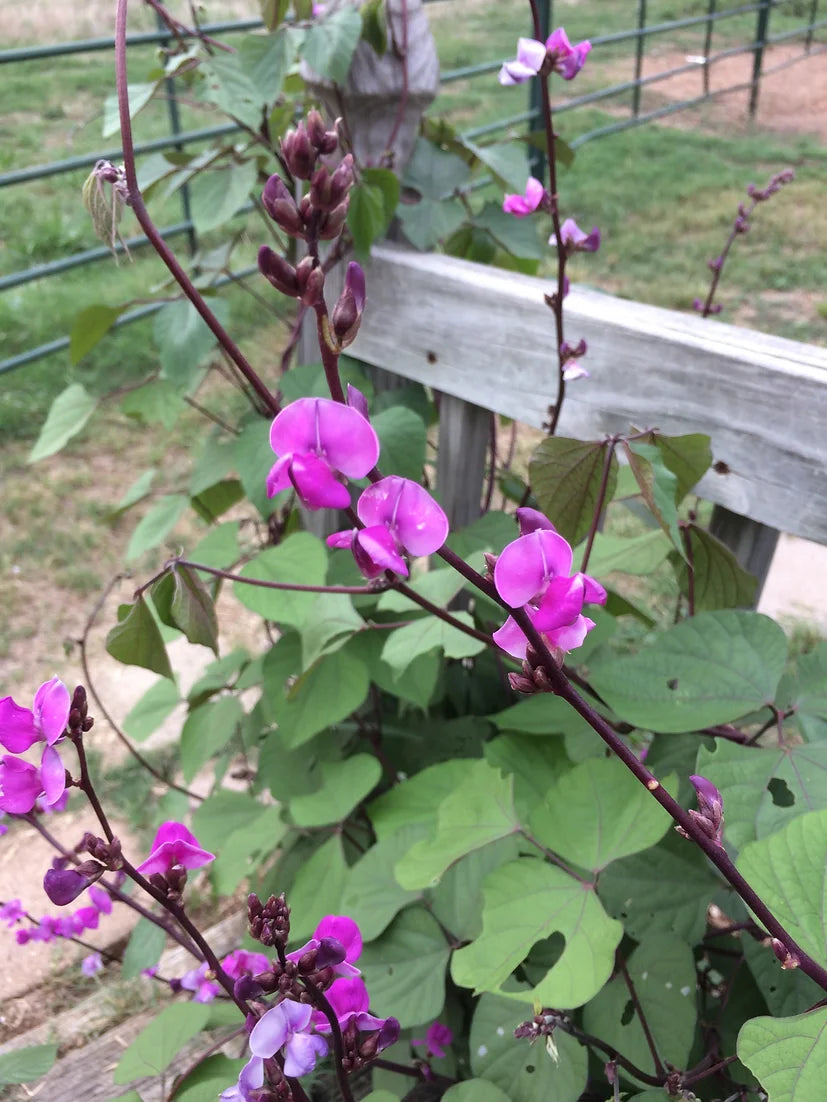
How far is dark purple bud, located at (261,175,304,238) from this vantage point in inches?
21.4

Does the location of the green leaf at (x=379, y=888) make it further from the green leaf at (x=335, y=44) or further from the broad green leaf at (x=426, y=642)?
the green leaf at (x=335, y=44)

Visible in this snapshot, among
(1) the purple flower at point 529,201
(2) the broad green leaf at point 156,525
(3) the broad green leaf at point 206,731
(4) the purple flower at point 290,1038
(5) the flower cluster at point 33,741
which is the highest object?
(1) the purple flower at point 529,201

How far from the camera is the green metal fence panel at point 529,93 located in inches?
133

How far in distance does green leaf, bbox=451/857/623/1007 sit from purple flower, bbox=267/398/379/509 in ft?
1.73

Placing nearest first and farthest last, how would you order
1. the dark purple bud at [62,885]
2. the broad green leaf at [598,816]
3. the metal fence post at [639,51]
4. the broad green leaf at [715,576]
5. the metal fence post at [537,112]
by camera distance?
the dark purple bud at [62,885]
the broad green leaf at [598,816]
the broad green leaf at [715,576]
the metal fence post at [537,112]
the metal fence post at [639,51]

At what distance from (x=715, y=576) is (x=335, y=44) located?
950mm

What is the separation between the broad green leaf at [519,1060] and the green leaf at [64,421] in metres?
1.20

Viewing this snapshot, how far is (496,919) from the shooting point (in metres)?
0.97

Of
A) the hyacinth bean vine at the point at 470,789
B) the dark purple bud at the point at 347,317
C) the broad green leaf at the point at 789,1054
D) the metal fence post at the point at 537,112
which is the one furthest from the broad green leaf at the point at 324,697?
the metal fence post at the point at 537,112

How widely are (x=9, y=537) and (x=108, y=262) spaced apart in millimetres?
2439

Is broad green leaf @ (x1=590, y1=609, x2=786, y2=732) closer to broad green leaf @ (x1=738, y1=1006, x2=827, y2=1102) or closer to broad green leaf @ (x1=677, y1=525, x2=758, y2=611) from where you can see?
broad green leaf @ (x1=677, y1=525, x2=758, y2=611)

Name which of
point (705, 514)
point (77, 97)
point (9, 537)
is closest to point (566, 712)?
point (705, 514)

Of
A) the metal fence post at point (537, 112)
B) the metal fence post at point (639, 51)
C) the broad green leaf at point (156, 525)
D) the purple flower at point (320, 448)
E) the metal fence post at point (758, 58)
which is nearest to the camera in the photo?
the purple flower at point (320, 448)

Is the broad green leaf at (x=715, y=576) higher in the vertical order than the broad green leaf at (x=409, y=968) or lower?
higher
